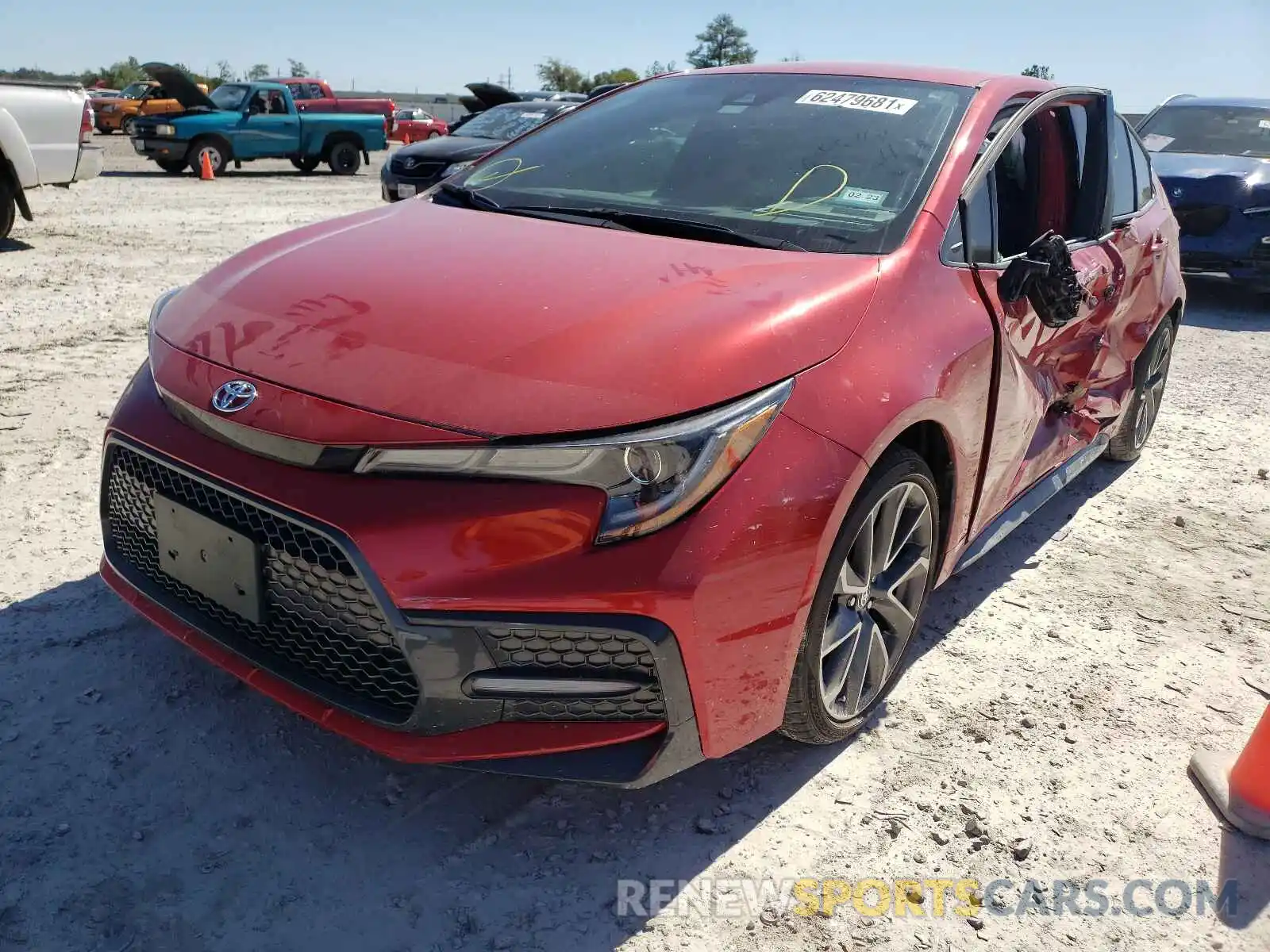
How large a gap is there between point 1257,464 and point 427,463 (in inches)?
175

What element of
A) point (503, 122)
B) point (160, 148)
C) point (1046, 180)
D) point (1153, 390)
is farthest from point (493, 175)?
point (160, 148)

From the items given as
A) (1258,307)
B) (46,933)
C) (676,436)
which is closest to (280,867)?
(46,933)

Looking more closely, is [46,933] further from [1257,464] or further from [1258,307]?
[1258,307]

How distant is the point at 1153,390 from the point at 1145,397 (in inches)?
5.5

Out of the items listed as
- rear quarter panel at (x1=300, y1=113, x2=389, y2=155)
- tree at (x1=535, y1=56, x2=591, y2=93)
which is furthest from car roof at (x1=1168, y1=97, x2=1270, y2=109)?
tree at (x1=535, y1=56, x2=591, y2=93)

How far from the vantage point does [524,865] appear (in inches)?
82.3

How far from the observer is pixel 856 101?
9.90 ft

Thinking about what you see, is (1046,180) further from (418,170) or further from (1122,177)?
(418,170)

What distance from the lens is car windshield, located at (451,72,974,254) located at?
2619 millimetres

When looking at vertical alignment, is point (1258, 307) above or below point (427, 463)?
below

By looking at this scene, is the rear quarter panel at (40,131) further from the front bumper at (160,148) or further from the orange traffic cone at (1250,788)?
the orange traffic cone at (1250,788)

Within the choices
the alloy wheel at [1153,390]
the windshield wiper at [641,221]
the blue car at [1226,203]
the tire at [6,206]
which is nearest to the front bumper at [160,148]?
the tire at [6,206]

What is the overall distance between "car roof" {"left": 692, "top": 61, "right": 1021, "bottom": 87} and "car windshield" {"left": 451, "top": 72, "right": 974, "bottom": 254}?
42 millimetres

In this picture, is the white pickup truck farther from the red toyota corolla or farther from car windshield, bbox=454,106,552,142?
the red toyota corolla
